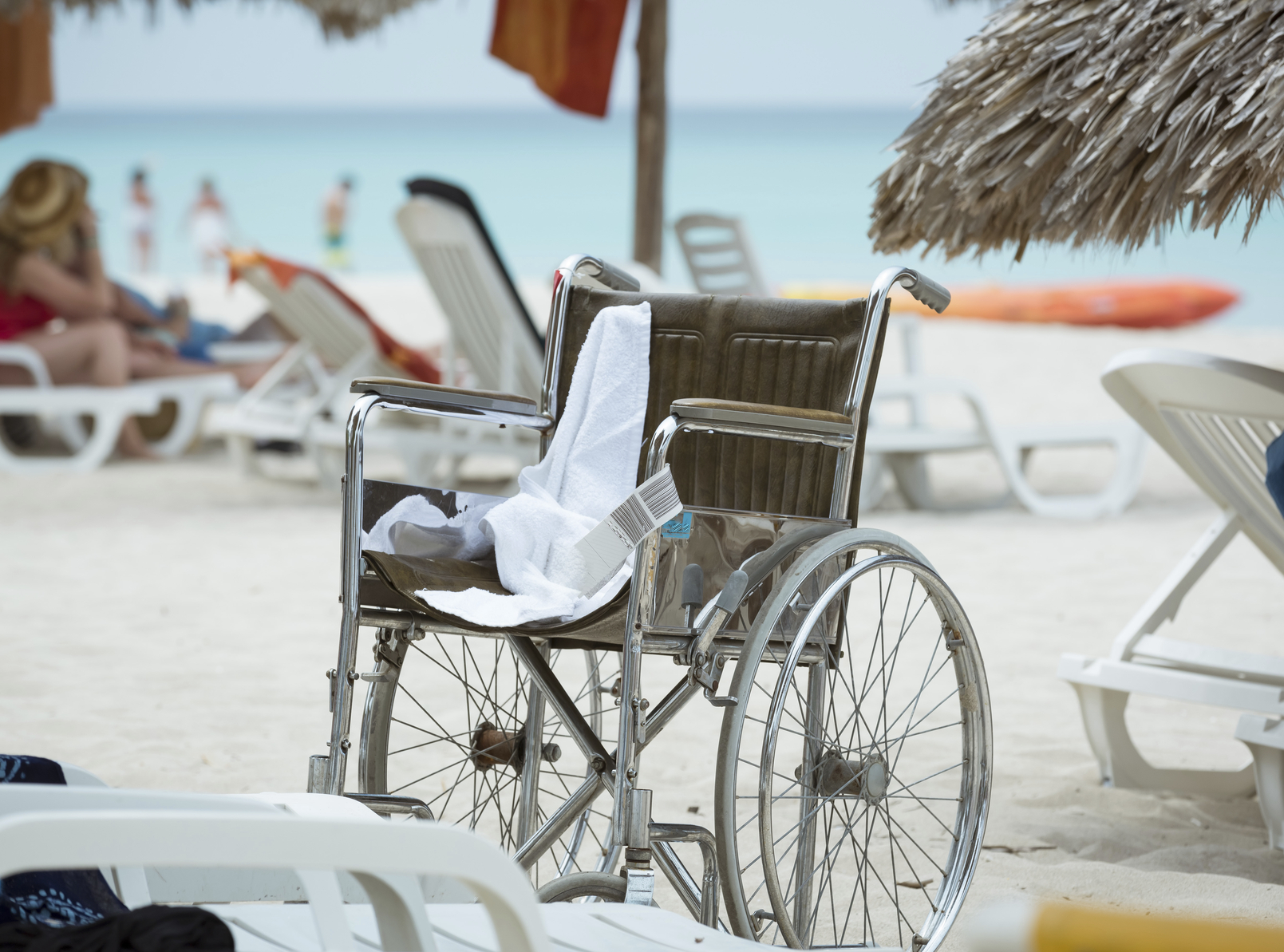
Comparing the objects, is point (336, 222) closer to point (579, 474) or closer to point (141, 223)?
point (141, 223)

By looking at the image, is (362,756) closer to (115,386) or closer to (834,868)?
(834,868)

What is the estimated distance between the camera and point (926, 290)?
2.01 m

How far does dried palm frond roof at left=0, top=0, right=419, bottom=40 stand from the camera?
762cm

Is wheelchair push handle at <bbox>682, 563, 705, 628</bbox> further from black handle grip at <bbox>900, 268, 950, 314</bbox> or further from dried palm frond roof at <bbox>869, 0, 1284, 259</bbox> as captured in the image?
dried palm frond roof at <bbox>869, 0, 1284, 259</bbox>

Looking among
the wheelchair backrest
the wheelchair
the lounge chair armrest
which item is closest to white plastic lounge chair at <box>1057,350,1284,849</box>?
the wheelchair

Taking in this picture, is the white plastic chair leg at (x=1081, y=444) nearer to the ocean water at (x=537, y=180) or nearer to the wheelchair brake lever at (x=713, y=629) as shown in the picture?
the wheelchair brake lever at (x=713, y=629)

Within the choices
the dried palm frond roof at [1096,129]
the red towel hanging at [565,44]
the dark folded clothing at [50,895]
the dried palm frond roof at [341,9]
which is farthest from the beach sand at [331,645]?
the dried palm frond roof at [341,9]

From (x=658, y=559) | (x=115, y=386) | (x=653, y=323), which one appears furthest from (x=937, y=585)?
(x=115, y=386)

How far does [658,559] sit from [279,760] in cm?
133

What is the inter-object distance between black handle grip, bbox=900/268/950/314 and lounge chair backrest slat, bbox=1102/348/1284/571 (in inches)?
21.8

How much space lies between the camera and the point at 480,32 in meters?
52.2

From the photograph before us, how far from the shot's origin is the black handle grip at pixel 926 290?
6.43 feet

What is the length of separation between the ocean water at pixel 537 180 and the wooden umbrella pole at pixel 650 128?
1686 centimetres

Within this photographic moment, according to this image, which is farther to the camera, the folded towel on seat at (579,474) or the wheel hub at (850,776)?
the folded towel on seat at (579,474)
